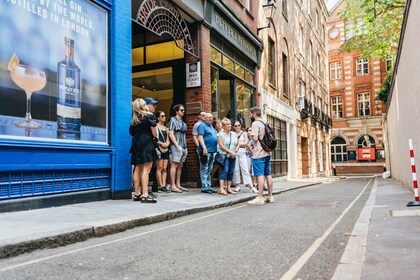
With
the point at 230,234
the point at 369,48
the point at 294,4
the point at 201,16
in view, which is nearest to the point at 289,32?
the point at 294,4

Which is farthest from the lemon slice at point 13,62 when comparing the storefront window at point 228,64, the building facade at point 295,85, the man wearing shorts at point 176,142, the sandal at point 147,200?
the building facade at point 295,85

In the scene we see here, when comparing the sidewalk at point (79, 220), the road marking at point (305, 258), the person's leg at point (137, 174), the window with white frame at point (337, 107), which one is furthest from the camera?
the window with white frame at point (337, 107)

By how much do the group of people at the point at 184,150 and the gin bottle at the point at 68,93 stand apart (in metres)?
1.04

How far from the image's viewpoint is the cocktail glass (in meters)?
5.83

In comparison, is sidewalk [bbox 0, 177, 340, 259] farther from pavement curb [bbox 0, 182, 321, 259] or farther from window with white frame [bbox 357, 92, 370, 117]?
window with white frame [bbox 357, 92, 370, 117]

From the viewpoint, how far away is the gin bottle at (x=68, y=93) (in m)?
6.59

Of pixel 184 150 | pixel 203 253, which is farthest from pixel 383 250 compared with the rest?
pixel 184 150

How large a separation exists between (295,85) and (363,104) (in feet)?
77.4

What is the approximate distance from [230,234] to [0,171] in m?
3.27

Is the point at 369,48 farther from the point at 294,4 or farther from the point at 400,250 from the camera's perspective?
the point at 400,250

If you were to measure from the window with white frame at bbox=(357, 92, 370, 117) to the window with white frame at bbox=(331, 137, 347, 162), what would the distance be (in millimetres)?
3549

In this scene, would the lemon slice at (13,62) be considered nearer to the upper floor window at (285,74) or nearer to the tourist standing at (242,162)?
the tourist standing at (242,162)

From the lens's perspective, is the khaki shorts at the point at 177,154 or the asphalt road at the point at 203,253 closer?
the asphalt road at the point at 203,253

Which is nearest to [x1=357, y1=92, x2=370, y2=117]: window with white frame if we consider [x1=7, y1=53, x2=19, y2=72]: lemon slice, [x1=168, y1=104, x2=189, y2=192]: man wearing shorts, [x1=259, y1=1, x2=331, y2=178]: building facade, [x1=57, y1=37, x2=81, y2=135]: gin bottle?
[x1=259, y1=1, x2=331, y2=178]: building facade
